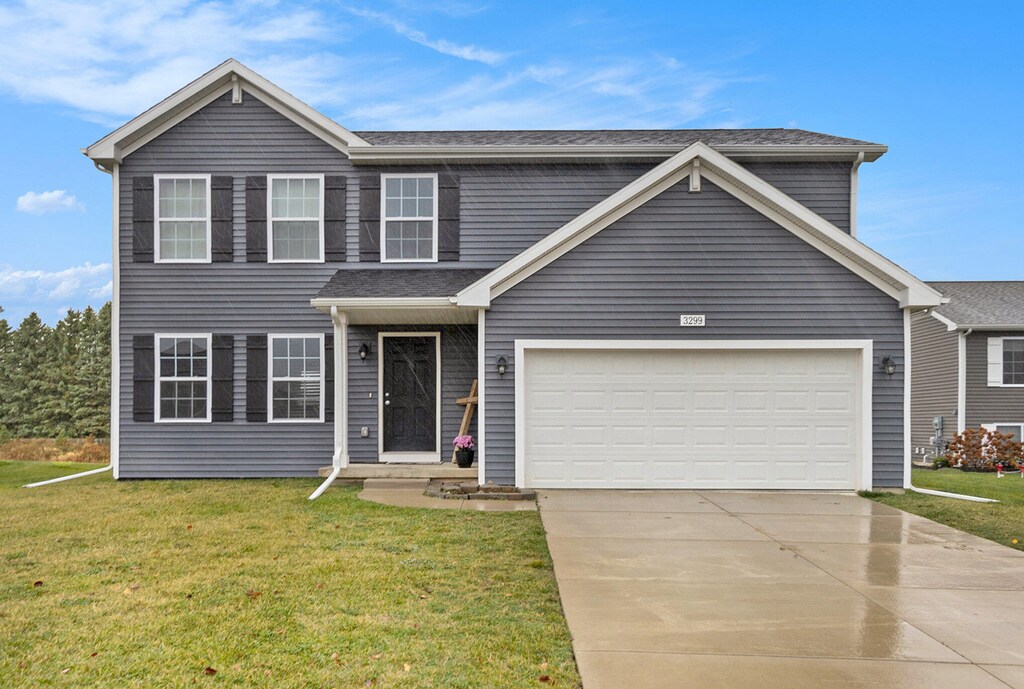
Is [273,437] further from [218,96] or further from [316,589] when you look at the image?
[316,589]

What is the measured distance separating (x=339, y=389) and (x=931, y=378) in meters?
18.9

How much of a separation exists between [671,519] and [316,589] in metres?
4.72

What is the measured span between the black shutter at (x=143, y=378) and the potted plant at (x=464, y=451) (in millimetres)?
5500

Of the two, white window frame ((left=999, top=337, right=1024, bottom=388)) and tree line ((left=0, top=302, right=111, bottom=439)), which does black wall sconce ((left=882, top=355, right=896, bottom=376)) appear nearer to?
white window frame ((left=999, top=337, right=1024, bottom=388))

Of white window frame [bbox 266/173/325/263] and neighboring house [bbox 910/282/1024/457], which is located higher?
white window frame [bbox 266/173/325/263]

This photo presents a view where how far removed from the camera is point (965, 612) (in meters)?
5.34

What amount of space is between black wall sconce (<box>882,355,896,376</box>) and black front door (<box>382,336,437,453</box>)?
281 inches

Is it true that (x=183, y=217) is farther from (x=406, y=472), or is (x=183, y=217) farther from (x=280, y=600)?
(x=280, y=600)

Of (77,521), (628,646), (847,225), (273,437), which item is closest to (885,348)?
(847,225)

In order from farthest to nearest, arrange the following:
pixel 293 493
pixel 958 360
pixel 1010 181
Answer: pixel 1010 181 < pixel 958 360 < pixel 293 493

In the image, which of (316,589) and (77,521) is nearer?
(316,589)

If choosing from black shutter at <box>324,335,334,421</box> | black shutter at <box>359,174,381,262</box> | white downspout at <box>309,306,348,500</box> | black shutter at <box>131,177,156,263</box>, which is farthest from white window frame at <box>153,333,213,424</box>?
black shutter at <box>359,174,381,262</box>

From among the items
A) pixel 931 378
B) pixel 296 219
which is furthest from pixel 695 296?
pixel 931 378

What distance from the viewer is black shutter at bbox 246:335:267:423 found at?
12.9 meters
